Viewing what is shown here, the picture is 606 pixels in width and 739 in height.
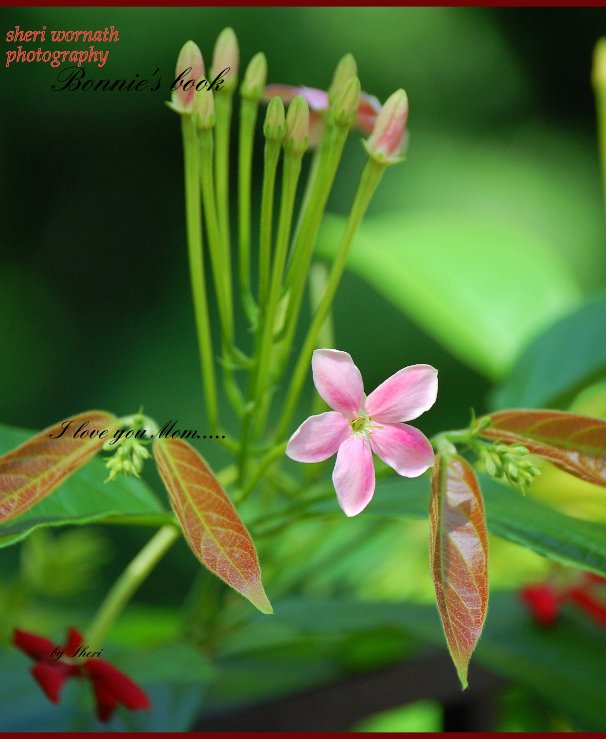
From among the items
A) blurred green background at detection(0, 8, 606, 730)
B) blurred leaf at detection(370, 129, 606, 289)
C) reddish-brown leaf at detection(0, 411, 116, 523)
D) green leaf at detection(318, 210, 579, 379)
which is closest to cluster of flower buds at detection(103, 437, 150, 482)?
reddish-brown leaf at detection(0, 411, 116, 523)

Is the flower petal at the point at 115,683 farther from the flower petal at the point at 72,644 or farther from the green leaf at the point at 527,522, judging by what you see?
the green leaf at the point at 527,522

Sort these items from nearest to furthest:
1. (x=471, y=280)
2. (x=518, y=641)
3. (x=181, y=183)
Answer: (x=518, y=641) → (x=471, y=280) → (x=181, y=183)

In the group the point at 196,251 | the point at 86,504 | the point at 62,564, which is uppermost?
the point at 196,251

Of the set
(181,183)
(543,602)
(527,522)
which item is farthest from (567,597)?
(181,183)

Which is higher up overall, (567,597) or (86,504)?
(86,504)

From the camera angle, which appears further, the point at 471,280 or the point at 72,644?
the point at 471,280

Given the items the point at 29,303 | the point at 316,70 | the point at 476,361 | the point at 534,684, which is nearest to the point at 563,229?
the point at 316,70

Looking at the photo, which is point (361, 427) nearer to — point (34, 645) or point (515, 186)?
point (34, 645)
